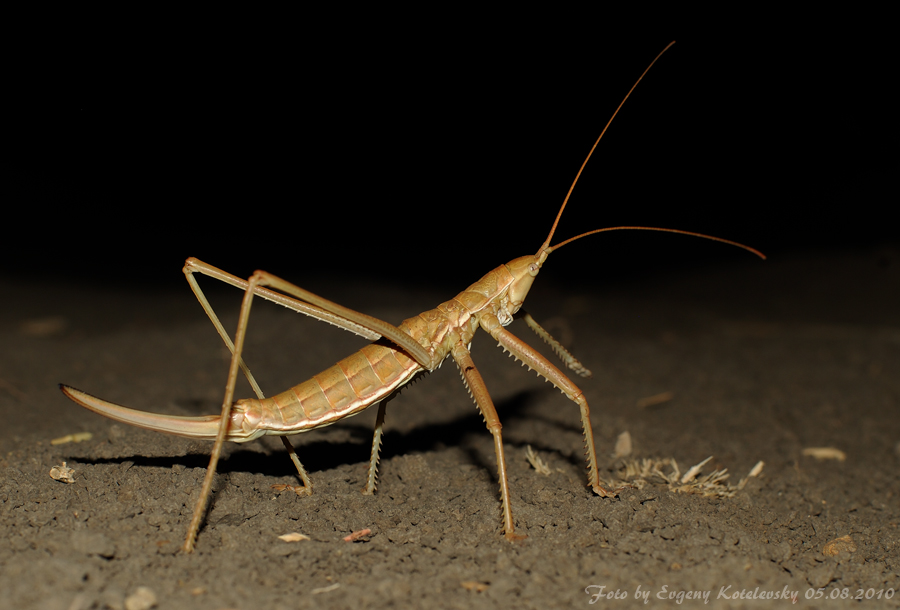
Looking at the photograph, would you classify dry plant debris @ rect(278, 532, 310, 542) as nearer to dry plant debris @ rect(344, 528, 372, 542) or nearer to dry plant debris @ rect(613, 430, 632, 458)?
dry plant debris @ rect(344, 528, 372, 542)

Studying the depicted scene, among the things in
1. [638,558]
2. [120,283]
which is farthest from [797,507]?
[120,283]

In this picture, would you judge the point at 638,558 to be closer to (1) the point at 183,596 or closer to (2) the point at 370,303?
(1) the point at 183,596

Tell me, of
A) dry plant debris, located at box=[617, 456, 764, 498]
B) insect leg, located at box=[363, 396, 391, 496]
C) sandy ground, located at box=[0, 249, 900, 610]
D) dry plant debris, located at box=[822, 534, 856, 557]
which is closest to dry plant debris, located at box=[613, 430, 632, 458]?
sandy ground, located at box=[0, 249, 900, 610]

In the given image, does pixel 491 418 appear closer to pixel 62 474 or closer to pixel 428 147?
pixel 62 474

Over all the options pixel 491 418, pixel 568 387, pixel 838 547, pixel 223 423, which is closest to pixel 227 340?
pixel 223 423

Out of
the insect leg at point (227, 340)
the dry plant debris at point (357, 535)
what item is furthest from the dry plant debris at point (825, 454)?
the insect leg at point (227, 340)

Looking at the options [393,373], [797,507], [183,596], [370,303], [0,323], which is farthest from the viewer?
[370,303]

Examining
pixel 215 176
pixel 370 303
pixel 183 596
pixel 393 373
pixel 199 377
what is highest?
pixel 215 176
